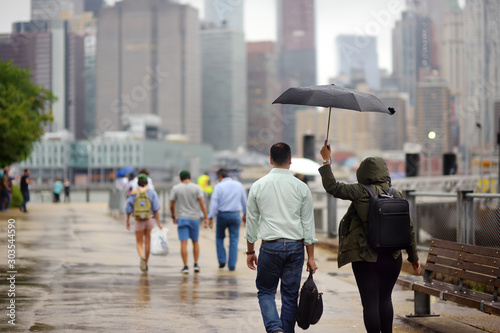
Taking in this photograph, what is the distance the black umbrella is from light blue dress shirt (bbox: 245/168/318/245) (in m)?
0.62

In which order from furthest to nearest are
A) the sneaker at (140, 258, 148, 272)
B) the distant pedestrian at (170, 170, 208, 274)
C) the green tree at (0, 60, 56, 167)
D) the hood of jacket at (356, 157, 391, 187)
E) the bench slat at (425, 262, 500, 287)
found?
1. the green tree at (0, 60, 56, 167)
2. the sneaker at (140, 258, 148, 272)
3. the distant pedestrian at (170, 170, 208, 274)
4. the bench slat at (425, 262, 500, 287)
5. the hood of jacket at (356, 157, 391, 187)

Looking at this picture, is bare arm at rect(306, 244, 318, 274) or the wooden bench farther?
the wooden bench

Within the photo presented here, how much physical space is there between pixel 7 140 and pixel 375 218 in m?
31.1

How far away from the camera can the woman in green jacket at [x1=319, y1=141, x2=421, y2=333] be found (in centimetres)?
671

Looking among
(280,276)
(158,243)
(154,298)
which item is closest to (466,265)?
(280,276)

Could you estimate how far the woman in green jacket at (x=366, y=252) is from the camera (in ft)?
22.0

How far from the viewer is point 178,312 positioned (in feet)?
30.0

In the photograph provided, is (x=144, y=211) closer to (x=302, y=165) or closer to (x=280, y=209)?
(x=280, y=209)

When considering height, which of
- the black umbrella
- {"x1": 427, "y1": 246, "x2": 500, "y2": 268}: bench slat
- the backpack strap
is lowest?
{"x1": 427, "y1": 246, "x2": 500, "y2": 268}: bench slat

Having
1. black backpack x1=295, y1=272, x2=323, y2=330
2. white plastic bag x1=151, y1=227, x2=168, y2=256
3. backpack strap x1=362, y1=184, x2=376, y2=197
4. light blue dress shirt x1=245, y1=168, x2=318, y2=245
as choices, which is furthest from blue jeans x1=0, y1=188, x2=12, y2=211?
backpack strap x1=362, y1=184, x2=376, y2=197

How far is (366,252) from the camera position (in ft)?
21.9

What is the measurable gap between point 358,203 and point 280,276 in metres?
0.92

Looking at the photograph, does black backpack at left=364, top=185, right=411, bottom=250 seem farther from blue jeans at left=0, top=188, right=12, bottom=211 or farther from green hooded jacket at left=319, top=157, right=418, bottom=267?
blue jeans at left=0, top=188, right=12, bottom=211

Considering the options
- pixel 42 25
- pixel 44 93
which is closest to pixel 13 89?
pixel 44 93
